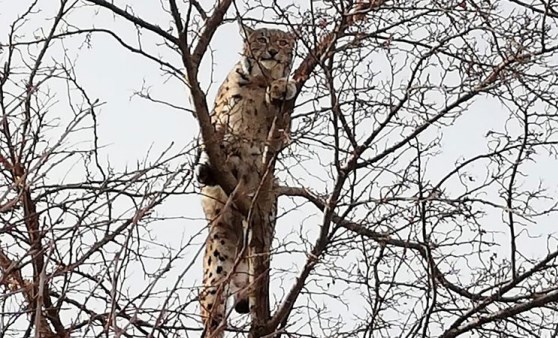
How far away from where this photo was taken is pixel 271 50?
660cm

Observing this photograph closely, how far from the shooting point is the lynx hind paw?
6.12m

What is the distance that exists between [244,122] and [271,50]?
47 centimetres

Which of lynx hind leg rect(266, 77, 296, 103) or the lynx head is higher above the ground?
the lynx head

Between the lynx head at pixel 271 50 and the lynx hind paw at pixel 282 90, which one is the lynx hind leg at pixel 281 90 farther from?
the lynx head at pixel 271 50

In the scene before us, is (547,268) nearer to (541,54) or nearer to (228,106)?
(541,54)

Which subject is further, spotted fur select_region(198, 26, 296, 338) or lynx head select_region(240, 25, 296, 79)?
lynx head select_region(240, 25, 296, 79)

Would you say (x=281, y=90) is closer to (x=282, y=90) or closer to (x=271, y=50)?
(x=282, y=90)

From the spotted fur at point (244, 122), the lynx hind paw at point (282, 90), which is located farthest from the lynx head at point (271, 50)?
the lynx hind paw at point (282, 90)

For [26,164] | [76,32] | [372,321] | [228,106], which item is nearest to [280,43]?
[228,106]

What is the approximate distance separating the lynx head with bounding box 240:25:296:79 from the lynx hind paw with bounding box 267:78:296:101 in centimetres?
11

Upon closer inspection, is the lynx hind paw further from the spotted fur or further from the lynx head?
the lynx head

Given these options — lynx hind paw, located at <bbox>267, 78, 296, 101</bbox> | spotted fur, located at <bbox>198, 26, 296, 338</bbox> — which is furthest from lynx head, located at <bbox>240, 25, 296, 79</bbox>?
lynx hind paw, located at <bbox>267, 78, 296, 101</bbox>

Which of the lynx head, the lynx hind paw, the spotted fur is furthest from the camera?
the lynx head

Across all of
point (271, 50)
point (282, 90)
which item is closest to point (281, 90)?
point (282, 90)
